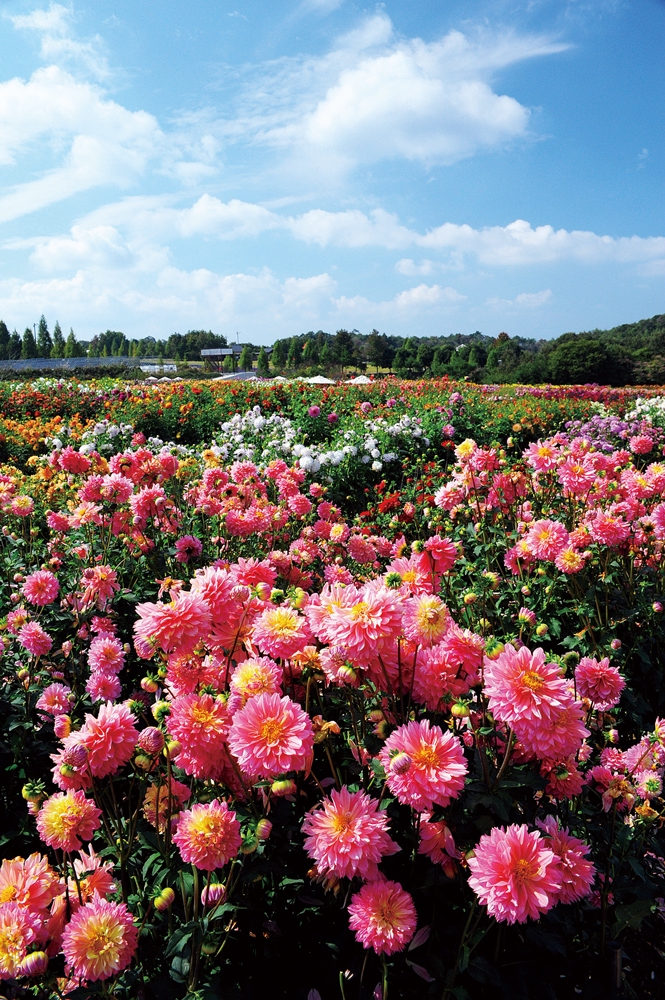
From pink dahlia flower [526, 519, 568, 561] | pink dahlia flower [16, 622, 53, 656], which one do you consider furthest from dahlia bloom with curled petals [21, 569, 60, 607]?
pink dahlia flower [526, 519, 568, 561]

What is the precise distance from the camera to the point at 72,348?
6750cm

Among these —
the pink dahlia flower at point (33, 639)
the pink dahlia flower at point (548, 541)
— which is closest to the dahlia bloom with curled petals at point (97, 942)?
the pink dahlia flower at point (33, 639)

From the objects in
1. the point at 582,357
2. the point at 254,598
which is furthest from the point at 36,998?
the point at 582,357

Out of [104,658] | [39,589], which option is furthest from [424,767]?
[39,589]

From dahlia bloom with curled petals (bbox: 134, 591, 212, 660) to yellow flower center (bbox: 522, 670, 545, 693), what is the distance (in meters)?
0.62

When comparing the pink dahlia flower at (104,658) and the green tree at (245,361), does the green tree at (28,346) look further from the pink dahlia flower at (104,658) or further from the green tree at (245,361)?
the pink dahlia flower at (104,658)

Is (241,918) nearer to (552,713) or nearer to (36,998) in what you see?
(36,998)

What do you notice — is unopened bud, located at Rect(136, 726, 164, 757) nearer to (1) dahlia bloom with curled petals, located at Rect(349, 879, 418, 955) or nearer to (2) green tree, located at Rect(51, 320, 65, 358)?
(1) dahlia bloom with curled petals, located at Rect(349, 879, 418, 955)

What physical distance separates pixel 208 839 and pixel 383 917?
1.09ft

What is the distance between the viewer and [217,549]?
3.31m

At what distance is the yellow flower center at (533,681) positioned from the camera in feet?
3.46

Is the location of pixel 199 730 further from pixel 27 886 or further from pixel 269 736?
pixel 27 886

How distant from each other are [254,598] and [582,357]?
36.7m

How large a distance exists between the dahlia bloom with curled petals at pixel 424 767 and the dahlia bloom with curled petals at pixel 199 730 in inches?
12.7
